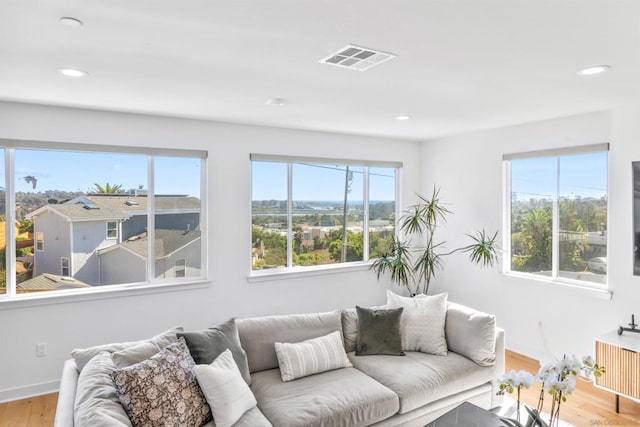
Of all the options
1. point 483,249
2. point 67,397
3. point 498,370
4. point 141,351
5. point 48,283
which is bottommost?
point 498,370

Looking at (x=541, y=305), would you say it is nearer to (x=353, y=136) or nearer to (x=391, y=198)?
(x=391, y=198)

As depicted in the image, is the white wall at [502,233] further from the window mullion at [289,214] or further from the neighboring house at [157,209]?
the neighboring house at [157,209]

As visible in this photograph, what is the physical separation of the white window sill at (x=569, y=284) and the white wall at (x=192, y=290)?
1745 mm

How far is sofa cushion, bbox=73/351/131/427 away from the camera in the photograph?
1.70 meters

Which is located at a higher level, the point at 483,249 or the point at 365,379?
the point at 483,249

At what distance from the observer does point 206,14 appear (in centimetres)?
176

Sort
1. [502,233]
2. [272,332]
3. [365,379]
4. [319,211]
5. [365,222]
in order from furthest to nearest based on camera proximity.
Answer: [365,222] < [319,211] < [502,233] < [272,332] < [365,379]

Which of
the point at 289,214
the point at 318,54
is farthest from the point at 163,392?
the point at 289,214

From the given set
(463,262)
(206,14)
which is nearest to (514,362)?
(463,262)

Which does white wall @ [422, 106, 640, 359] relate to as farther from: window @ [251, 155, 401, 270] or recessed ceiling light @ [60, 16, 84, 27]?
recessed ceiling light @ [60, 16, 84, 27]

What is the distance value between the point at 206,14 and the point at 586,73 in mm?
2366

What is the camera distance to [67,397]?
1.97 meters

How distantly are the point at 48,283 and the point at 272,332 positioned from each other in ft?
7.31

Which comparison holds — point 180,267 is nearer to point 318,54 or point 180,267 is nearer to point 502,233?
point 318,54
